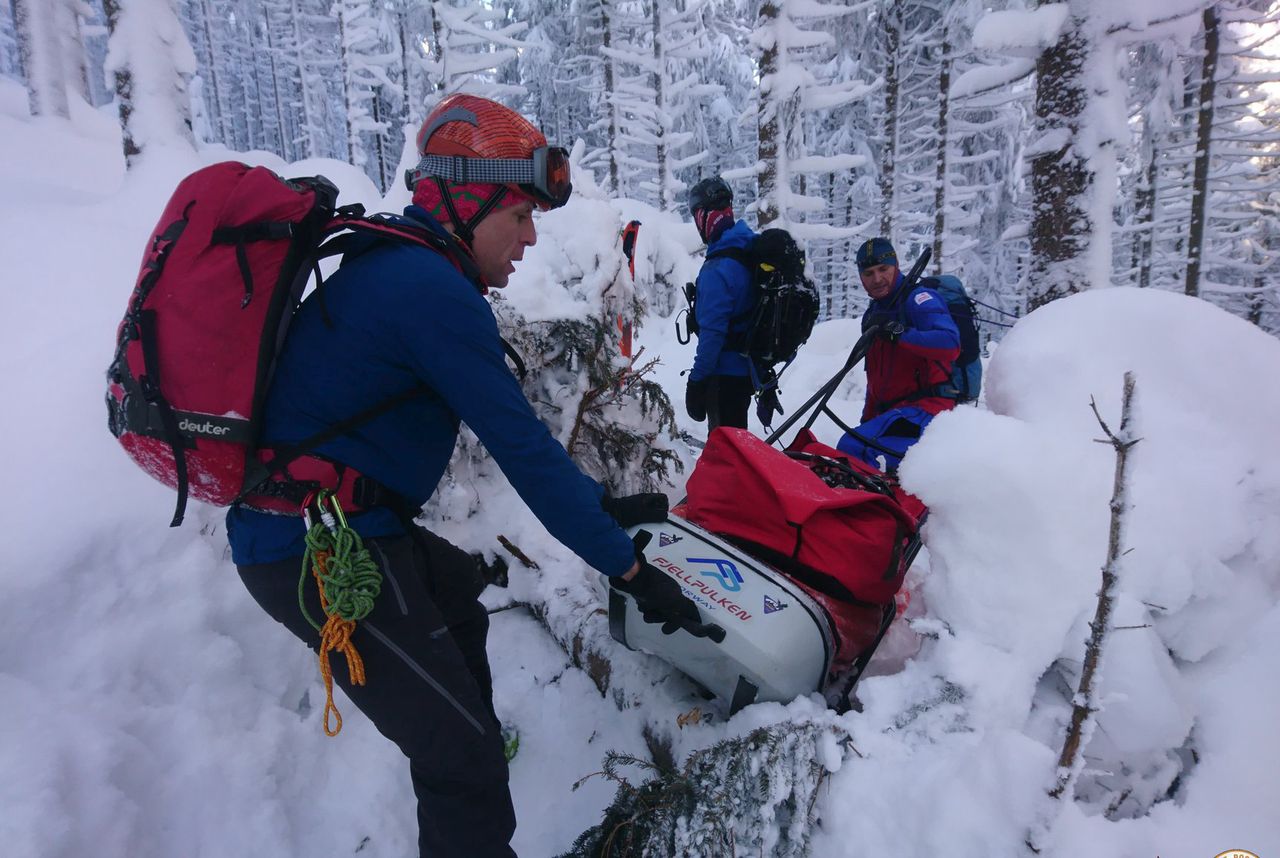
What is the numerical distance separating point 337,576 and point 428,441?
1.57ft

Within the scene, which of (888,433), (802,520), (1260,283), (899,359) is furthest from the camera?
(1260,283)

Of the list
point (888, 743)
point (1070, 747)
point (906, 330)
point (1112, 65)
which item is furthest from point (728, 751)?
point (1112, 65)

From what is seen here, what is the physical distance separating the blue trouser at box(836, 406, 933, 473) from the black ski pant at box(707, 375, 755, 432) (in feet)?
3.50

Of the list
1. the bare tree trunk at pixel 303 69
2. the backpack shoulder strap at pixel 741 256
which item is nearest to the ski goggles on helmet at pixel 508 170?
the backpack shoulder strap at pixel 741 256

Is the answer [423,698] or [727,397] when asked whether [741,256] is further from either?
[423,698]

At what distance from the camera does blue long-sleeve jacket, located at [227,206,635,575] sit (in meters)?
1.75

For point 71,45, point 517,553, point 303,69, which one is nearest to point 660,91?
point 71,45

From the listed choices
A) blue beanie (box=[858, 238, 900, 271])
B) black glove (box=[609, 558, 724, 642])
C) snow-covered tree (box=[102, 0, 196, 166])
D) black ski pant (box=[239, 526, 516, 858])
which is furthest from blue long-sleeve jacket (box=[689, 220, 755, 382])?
snow-covered tree (box=[102, 0, 196, 166])

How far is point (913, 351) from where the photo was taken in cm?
446

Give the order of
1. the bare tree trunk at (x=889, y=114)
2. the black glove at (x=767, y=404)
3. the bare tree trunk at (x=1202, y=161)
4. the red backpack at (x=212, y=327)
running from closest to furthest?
the red backpack at (x=212, y=327) < the black glove at (x=767, y=404) < the bare tree trunk at (x=1202, y=161) < the bare tree trunk at (x=889, y=114)

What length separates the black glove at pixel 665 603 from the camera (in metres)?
2.12

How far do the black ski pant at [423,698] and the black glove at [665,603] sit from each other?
2.07 feet

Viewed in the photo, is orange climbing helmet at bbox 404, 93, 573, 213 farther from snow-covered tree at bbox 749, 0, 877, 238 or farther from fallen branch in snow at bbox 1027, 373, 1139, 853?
snow-covered tree at bbox 749, 0, 877, 238

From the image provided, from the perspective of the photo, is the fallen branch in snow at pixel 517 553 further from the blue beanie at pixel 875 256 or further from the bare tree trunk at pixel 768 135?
the bare tree trunk at pixel 768 135
